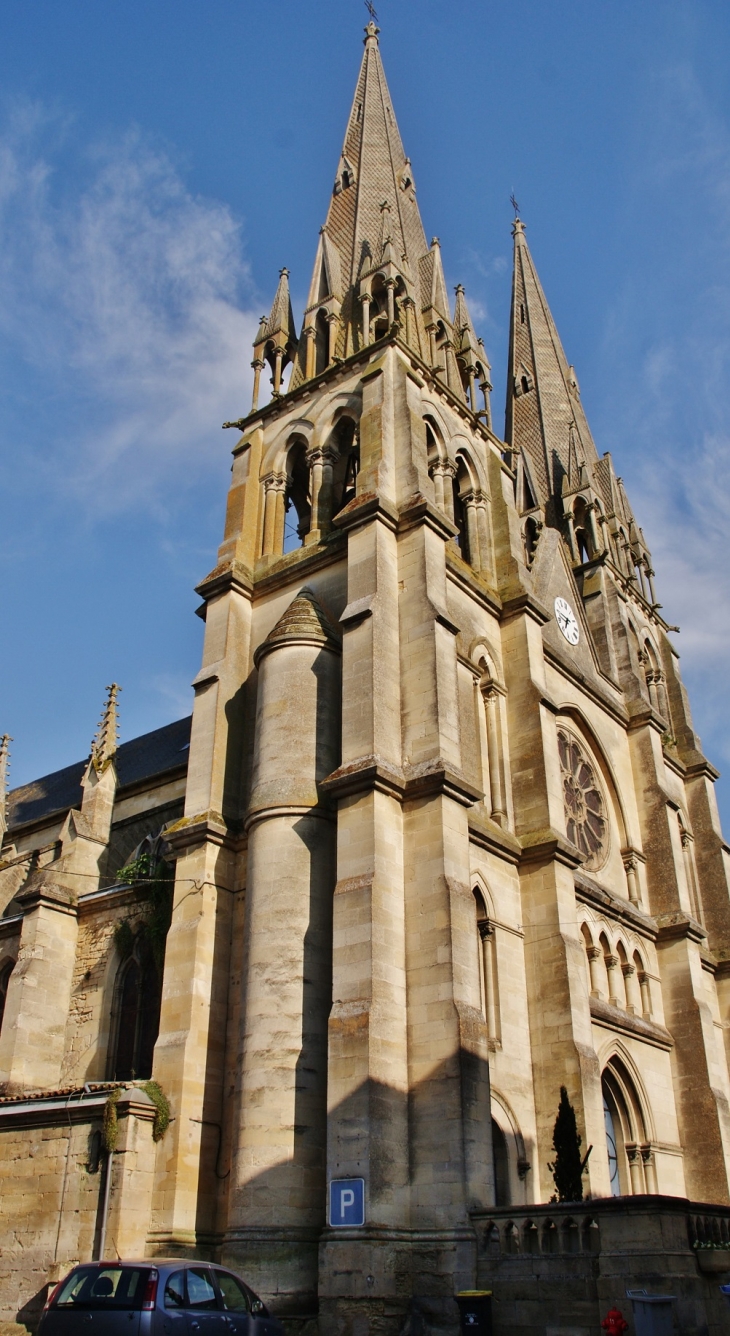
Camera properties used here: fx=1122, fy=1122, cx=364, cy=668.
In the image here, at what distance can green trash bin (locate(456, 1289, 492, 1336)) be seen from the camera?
12273 mm

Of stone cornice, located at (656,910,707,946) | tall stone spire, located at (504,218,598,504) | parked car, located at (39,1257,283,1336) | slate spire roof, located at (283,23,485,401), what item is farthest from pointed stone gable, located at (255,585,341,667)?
tall stone spire, located at (504,218,598,504)

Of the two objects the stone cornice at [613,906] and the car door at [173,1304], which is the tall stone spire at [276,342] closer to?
the stone cornice at [613,906]

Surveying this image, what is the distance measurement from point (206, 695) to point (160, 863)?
3.57 meters

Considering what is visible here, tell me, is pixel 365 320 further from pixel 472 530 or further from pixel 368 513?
pixel 368 513

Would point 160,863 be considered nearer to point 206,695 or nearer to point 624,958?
point 206,695

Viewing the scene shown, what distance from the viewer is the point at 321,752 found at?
18.5 meters

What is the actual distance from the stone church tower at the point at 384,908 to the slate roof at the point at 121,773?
46 cm

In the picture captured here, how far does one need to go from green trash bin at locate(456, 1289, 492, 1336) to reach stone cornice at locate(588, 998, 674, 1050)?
829 centimetres

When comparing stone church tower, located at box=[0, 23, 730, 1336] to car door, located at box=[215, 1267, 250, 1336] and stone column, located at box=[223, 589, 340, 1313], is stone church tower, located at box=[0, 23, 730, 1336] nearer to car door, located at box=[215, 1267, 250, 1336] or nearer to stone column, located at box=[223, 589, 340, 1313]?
stone column, located at box=[223, 589, 340, 1313]

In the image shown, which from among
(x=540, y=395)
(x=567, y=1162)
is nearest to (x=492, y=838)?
(x=567, y=1162)

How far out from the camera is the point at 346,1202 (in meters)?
14.1

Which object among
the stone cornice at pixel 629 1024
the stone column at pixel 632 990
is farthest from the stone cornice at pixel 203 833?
the stone column at pixel 632 990

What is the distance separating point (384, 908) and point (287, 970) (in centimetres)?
195

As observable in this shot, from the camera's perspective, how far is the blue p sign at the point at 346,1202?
13906 mm
